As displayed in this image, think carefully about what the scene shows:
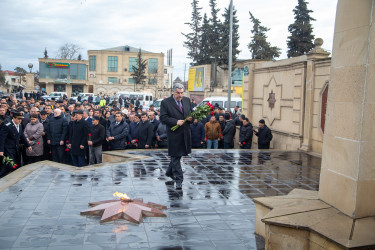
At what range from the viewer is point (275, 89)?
15.1m

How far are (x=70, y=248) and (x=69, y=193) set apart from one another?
8.16 ft

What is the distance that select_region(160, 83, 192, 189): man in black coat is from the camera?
7660 millimetres

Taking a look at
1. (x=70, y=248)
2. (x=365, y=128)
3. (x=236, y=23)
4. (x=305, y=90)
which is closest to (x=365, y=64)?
(x=365, y=128)

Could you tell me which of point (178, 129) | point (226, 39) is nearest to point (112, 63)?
point (226, 39)

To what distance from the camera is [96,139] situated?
36.6 ft

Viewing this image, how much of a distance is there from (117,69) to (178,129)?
229 ft

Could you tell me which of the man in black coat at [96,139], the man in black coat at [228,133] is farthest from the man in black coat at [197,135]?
the man in black coat at [96,139]

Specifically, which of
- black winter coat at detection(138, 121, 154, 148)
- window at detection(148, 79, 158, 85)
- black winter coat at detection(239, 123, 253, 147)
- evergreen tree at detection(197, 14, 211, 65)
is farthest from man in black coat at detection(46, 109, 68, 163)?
window at detection(148, 79, 158, 85)

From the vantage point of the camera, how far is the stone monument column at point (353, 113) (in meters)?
4.12

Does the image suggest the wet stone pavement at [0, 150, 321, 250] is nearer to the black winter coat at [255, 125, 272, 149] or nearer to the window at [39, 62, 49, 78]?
the black winter coat at [255, 125, 272, 149]

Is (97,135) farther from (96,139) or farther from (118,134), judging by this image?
(118,134)

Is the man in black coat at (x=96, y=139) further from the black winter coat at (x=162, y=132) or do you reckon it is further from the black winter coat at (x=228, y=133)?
the black winter coat at (x=228, y=133)

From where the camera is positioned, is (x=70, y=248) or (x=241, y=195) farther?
(x=241, y=195)

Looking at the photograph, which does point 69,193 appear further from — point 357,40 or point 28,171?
point 357,40
